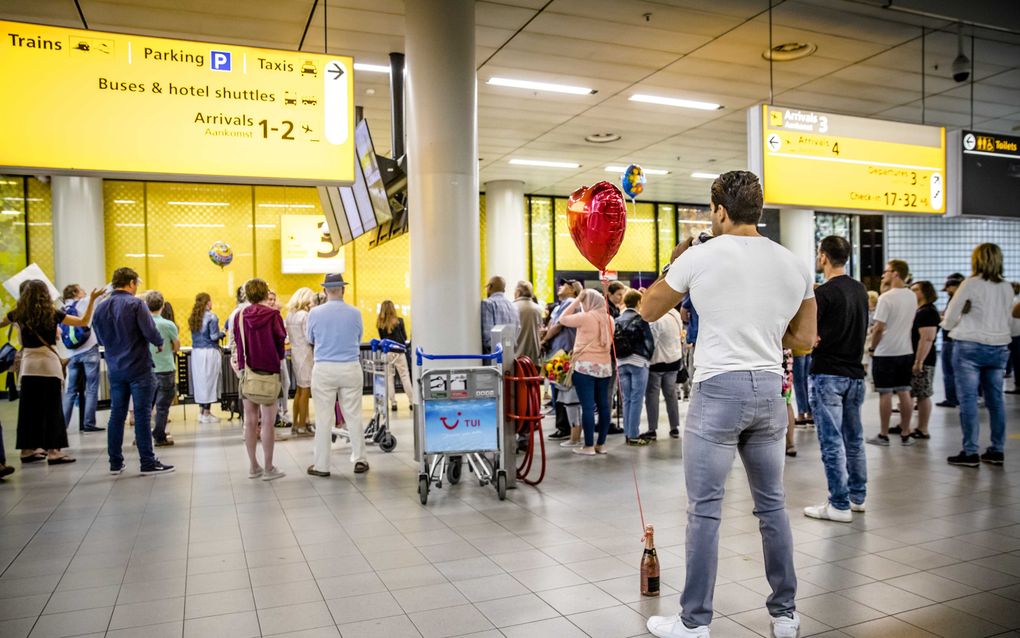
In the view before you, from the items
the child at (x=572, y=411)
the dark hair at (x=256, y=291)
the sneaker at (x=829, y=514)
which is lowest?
the sneaker at (x=829, y=514)

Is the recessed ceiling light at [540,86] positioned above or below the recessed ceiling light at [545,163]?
below

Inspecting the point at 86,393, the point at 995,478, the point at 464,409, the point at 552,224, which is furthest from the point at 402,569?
the point at 552,224

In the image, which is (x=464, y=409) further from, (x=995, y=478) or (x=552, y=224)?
(x=552, y=224)

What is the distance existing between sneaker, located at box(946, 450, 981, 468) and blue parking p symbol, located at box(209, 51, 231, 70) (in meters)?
6.48

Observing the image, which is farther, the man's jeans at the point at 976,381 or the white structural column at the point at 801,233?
the white structural column at the point at 801,233

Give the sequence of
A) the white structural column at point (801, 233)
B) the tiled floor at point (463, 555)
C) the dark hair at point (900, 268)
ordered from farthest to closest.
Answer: the white structural column at point (801, 233)
the dark hair at point (900, 268)
the tiled floor at point (463, 555)

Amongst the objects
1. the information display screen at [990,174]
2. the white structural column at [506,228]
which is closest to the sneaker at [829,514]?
the information display screen at [990,174]

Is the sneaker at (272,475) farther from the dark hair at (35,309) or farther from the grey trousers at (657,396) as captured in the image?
the grey trousers at (657,396)

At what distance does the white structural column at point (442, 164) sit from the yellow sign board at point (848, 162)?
2730 millimetres

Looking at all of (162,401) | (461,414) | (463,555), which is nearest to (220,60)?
(461,414)

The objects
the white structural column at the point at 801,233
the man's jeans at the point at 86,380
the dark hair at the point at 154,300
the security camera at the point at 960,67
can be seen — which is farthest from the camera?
the white structural column at the point at 801,233

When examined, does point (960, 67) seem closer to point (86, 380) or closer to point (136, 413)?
point (136, 413)

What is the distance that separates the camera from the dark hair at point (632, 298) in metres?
7.10

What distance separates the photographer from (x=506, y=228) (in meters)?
16.2
